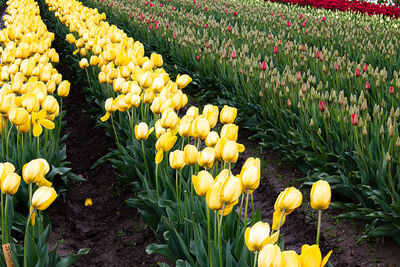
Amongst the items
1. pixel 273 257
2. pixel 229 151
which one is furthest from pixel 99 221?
pixel 273 257

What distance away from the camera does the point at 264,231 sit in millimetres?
1109

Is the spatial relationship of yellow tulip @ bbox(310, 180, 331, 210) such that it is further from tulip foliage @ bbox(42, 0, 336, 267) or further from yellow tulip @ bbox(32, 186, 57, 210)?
yellow tulip @ bbox(32, 186, 57, 210)

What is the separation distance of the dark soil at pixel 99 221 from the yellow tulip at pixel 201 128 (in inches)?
42.0

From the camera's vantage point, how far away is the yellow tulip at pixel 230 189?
4.07 ft

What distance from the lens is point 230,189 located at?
125cm

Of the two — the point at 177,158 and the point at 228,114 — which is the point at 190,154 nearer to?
the point at 177,158

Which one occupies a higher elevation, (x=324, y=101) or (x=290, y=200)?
(x=290, y=200)

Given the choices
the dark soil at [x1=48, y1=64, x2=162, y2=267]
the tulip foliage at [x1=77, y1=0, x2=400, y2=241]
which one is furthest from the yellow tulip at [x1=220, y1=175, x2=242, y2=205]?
the tulip foliage at [x1=77, y1=0, x2=400, y2=241]

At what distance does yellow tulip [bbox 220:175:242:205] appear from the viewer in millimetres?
1241

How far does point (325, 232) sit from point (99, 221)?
166 cm

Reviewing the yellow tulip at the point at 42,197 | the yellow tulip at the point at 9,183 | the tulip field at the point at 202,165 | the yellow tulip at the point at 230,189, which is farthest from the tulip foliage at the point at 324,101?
the yellow tulip at the point at 9,183

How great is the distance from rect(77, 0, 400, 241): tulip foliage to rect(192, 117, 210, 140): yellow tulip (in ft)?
4.07

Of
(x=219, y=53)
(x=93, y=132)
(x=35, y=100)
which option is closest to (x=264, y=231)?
(x=35, y=100)

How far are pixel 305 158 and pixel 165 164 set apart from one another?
4.12 feet
